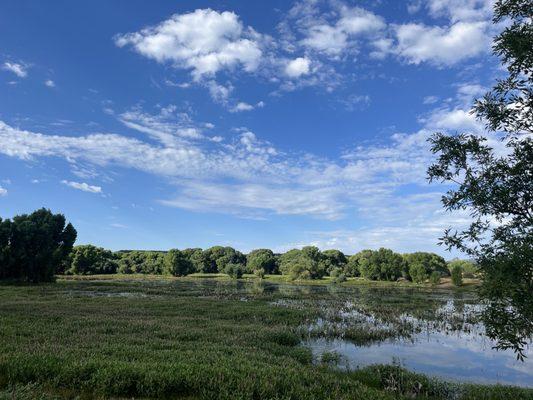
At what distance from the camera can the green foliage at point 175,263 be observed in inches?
7013

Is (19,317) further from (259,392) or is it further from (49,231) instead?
(49,231)

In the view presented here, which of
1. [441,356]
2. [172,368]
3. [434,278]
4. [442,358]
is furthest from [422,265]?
[172,368]

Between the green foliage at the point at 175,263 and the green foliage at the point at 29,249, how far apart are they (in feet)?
264

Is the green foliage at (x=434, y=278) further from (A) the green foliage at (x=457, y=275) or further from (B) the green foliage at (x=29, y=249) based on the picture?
(B) the green foliage at (x=29, y=249)

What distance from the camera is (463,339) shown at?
3653cm

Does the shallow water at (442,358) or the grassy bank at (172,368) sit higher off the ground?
the grassy bank at (172,368)

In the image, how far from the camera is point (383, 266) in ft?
529

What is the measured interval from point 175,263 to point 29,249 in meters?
90.4

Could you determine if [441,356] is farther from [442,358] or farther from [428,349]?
[428,349]

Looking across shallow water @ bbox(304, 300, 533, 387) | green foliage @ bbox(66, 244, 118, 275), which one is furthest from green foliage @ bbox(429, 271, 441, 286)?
green foliage @ bbox(66, 244, 118, 275)

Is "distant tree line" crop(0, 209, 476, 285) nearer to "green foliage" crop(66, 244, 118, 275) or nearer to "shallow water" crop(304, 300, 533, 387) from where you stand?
"green foliage" crop(66, 244, 118, 275)

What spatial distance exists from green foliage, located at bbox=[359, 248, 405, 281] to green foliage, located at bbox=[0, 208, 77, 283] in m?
120

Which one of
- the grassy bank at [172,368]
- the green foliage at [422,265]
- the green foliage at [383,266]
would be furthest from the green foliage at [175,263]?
the grassy bank at [172,368]

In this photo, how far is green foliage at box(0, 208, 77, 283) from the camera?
289 ft
